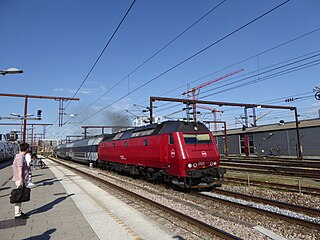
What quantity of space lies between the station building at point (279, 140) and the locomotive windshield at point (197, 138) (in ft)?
79.0

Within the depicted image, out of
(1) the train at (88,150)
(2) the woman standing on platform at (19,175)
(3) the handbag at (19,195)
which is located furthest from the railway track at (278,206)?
(1) the train at (88,150)

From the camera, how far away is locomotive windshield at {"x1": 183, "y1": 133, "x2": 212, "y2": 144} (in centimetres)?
1143

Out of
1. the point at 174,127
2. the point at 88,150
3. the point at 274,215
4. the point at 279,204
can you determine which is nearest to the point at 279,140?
the point at 88,150

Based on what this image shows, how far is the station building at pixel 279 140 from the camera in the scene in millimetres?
30281

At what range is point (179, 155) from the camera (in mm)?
10805

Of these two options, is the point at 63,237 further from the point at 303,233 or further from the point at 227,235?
the point at 303,233

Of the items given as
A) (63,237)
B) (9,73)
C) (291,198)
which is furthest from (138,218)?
(9,73)

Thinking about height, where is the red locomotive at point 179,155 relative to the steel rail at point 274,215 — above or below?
above

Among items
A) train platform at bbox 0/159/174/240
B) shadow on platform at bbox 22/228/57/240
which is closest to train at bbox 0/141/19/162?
train platform at bbox 0/159/174/240

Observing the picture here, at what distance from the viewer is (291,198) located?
9.75 m

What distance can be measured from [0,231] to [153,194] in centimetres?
614

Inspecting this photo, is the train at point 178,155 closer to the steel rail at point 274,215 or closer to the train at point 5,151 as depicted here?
the steel rail at point 274,215

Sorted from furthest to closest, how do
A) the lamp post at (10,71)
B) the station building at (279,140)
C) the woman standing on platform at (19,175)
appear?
the station building at (279,140) < the lamp post at (10,71) < the woman standing on platform at (19,175)

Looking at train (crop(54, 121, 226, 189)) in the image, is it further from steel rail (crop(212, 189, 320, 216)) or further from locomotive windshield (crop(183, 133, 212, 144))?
steel rail (crop(212, 189, 320, 216))
